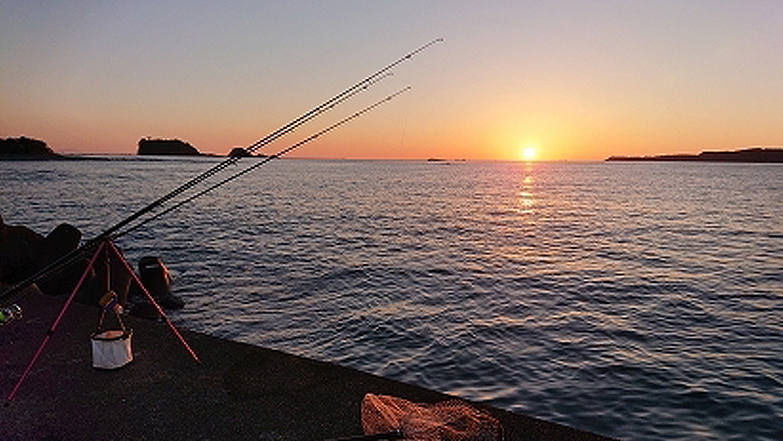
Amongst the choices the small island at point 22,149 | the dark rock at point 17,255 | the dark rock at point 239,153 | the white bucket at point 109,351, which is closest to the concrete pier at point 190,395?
the white bucket at point 109,351

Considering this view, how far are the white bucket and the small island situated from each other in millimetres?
182315

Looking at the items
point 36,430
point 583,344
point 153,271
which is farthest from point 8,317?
point 583,344

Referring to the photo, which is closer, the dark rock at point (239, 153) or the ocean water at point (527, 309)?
the dark rock at point (239, 153)

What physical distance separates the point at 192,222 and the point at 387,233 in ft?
43.3

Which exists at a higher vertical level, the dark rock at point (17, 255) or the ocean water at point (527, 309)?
the dark rock at point (17, 255)

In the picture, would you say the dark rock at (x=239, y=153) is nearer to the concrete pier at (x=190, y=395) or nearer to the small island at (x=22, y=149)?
the concrete pier at (x=190, y=395)

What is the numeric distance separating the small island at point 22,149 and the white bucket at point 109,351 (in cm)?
18232

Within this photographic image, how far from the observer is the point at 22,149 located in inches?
6521

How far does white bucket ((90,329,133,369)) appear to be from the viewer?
6316 millimetres

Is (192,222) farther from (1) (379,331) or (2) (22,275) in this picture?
(1) (379,331)

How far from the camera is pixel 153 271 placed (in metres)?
14.8

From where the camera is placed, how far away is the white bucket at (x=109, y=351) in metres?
6.32

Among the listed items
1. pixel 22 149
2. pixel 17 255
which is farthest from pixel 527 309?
pixel 22 149

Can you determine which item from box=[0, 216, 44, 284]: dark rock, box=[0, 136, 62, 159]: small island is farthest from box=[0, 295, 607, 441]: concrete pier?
box=[0, 136, 62, 159]: small island
